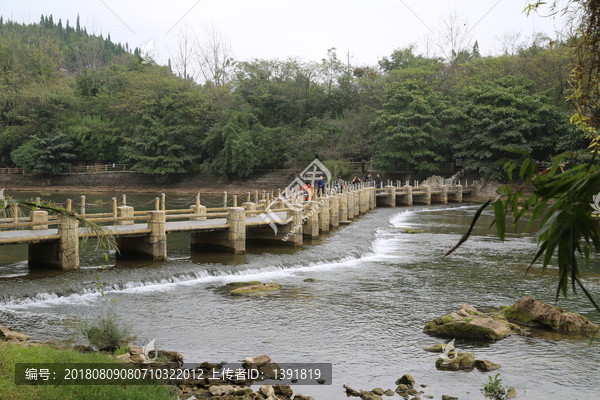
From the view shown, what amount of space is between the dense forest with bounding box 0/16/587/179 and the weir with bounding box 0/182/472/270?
79.2 feet

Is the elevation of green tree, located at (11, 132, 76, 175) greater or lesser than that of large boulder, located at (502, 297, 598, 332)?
greater

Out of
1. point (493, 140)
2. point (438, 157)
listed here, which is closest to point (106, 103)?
point (438, 157)

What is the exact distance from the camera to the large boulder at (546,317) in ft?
44.4

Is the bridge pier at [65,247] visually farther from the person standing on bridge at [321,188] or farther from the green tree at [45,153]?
the green tree at [45,153]

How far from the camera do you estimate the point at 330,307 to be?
50.8ft

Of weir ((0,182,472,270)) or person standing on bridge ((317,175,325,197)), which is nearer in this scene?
weir ((0,182,472,270))

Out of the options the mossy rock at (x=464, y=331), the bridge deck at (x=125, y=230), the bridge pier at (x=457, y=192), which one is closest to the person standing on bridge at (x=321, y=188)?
the bridge deck at (x=125, y=230)

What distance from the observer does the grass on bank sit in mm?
7166

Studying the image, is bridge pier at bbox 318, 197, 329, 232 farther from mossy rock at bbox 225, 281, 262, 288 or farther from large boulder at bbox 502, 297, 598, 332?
large boulder at bbox 502, 297, 598, 332

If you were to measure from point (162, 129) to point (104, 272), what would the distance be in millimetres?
47277

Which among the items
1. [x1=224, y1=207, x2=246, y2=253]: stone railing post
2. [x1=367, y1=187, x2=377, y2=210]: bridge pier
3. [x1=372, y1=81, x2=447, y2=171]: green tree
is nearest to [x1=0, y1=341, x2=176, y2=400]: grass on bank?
[x1=224, y1=207, x2=246, y2=253]: stone railing post

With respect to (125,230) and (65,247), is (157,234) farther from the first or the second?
(65,247)

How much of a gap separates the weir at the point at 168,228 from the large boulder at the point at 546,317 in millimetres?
9860

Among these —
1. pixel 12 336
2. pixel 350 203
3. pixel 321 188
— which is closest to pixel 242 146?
pixel 350 203
